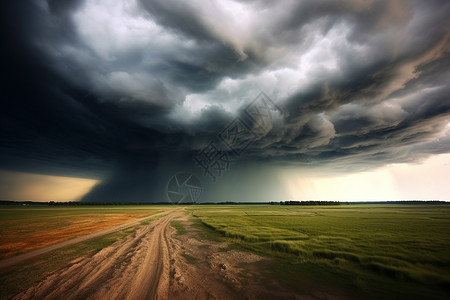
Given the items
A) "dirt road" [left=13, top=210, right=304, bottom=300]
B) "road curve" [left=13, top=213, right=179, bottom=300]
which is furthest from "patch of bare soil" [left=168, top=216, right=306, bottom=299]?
"road curve" [left=13, top=213, right=179, bottom=300]

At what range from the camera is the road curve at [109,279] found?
851 cm

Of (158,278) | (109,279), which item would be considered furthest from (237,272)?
(109,279)

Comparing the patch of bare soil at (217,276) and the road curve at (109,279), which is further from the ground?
the road curve at (109,279)

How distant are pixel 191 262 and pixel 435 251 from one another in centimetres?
2063

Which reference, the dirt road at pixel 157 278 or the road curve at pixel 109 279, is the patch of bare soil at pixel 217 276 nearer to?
the dirt road at pixel 157 278

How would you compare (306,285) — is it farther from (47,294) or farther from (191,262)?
(47,294)

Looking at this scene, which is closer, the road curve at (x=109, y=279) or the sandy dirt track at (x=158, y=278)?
the road curve at (x=109, y=279)

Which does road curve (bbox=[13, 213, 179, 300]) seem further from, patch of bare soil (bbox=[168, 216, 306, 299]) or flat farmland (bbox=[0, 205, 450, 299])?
patch of bare soil (bbox=[168, 216, 306, 299])

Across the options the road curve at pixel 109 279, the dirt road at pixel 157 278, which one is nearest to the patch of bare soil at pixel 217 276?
the dirt road at pixel 157 278

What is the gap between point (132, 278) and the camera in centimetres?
1030

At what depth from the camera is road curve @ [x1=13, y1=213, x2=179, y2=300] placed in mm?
8508

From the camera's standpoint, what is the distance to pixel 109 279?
10180mm

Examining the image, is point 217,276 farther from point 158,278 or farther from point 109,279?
point 109,279

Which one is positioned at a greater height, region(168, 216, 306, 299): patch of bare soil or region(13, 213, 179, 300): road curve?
region(13, 213, 179, 300): road curve
